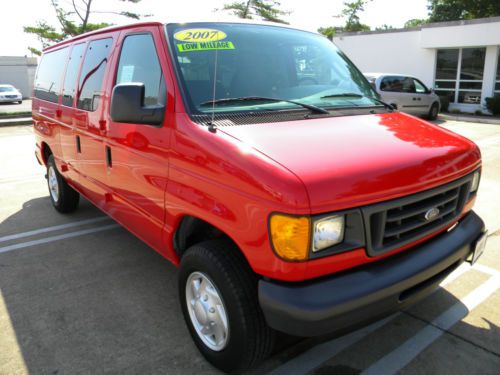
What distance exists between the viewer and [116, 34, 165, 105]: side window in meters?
2.96

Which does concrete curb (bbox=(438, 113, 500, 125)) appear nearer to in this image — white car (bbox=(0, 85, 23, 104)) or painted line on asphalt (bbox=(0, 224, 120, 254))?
painted line on asphalt (bbox=(0, 224, 120, 254))

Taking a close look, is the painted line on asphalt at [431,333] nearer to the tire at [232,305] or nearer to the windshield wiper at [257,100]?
the tire at [232,305]

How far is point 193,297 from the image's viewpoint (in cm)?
275

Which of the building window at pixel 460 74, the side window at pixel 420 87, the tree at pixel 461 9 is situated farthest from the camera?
the tree at pixel 461 9

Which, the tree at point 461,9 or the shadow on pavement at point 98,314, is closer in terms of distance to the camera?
the shadow on pavement at point 98,314

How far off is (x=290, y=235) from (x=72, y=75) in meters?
3.53

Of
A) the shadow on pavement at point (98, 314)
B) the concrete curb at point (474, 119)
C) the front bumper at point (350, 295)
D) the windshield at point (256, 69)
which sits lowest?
the shadow on pavement at point (98, 314)

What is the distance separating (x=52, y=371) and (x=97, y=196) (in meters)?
1.84

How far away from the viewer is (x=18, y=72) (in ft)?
142

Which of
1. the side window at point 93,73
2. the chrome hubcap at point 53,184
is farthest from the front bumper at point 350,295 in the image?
the chrome hubcap at point 53,184

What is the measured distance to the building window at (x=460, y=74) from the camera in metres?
19.3

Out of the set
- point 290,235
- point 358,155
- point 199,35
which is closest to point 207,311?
point 290,235

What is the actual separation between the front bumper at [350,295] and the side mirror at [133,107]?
1.29 meters

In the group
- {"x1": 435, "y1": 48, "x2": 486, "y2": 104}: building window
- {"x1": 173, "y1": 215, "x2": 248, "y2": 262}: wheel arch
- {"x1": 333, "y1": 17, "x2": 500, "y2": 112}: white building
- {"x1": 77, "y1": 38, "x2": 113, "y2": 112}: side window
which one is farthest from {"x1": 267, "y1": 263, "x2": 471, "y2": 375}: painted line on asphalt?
{"x1": 435, "y1": 48, "x2": 486, "y2": 104}: building window
